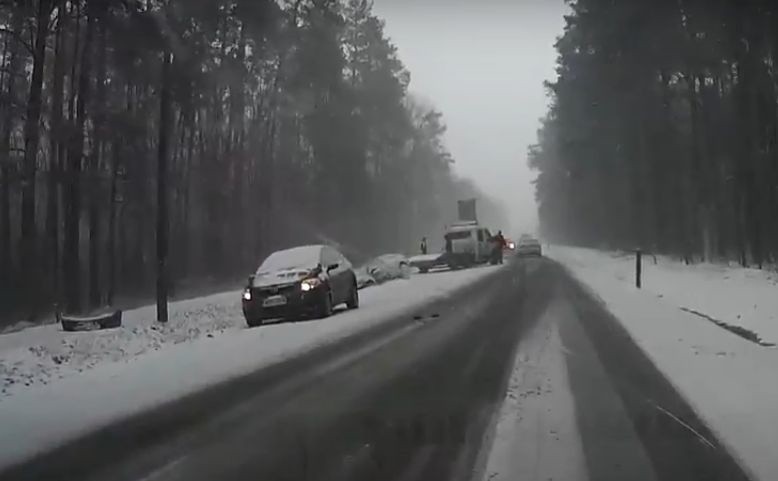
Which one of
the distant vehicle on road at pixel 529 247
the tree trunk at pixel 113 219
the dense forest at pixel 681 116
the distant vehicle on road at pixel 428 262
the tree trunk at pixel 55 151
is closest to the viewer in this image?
the tree trunk at pixel 55 151

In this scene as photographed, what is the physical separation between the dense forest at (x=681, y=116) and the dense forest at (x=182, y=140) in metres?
12.9

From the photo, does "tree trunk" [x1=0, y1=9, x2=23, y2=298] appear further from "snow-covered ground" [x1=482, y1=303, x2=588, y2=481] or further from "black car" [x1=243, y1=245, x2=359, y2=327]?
"snow-covered ground" [x1=482, y1=303, x2=588, y2=481]

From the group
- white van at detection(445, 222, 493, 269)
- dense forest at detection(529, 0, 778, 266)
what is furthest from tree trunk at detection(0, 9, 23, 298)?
white van at detection(445, 222, 493, 269)

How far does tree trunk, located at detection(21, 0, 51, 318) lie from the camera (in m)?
23.5

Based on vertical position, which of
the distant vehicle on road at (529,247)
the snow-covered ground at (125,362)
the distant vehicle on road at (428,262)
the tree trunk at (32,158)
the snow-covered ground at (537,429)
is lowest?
the snow-covered ground at (125,362)

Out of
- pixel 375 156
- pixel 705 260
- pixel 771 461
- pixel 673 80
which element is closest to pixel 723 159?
pixel 705 260

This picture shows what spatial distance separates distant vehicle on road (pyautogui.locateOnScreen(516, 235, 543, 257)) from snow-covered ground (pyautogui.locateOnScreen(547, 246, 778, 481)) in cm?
3387

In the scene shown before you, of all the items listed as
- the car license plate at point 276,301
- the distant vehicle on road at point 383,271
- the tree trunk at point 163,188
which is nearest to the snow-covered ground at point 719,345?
the car license plate at point 276,301

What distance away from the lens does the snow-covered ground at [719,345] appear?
7.56 m

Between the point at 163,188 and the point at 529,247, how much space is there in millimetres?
45364

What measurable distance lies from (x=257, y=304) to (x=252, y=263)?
970 inches

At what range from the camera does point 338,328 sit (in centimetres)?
1719

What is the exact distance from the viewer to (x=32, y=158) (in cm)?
2497

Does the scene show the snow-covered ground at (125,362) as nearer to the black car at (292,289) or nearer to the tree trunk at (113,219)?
the black car at (292,289)
